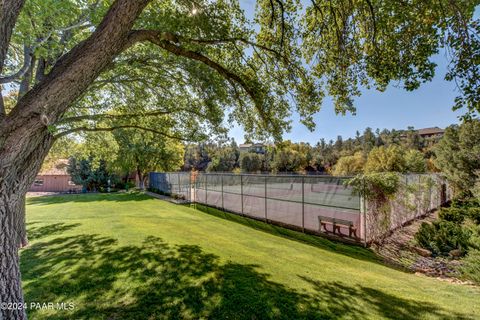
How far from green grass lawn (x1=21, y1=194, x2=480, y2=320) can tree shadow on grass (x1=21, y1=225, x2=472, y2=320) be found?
2cm

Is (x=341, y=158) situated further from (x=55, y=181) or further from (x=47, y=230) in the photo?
(x=55, y=181)

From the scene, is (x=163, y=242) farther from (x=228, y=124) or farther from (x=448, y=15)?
(x=448, y=15)

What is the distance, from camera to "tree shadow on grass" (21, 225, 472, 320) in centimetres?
330

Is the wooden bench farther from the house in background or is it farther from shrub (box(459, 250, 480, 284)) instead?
the house in background

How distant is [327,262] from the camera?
6164 millimetres

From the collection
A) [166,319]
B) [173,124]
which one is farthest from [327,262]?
[173,124]

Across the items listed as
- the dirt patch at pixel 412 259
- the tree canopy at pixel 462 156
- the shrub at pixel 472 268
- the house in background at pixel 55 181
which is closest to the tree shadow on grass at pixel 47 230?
the dirt patch at pixel 412 259

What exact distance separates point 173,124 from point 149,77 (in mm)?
1866

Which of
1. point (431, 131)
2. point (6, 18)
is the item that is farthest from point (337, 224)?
point (431, 131)

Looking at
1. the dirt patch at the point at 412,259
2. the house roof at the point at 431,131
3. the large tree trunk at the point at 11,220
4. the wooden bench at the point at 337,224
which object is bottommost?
the dirt patch at the point at 412,259

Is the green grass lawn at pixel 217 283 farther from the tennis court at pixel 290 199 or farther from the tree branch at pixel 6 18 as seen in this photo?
the tree branch at pixel 6 18

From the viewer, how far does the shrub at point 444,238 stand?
757cm

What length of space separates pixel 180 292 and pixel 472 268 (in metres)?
6.87

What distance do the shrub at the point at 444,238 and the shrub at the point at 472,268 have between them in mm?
1747
